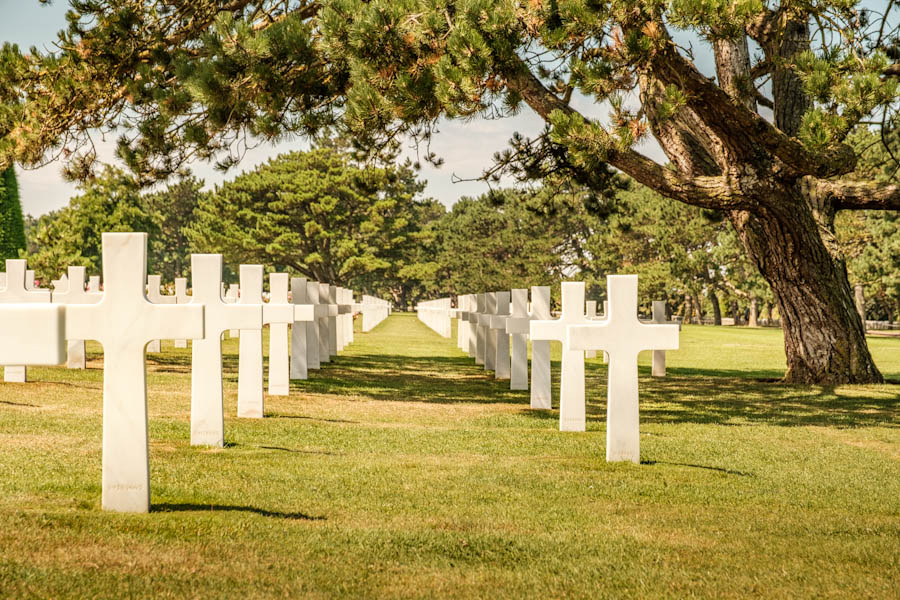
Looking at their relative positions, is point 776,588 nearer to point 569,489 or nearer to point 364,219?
point 569,489

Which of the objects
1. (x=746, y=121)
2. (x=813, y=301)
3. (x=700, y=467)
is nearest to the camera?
(x=700, y=467)

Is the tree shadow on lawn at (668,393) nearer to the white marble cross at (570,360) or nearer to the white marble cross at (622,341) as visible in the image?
the white marble cross at (570,360)

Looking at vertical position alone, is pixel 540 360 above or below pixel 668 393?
above

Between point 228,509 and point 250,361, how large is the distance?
3.31 metres

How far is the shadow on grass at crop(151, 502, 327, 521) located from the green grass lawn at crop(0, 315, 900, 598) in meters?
0.02

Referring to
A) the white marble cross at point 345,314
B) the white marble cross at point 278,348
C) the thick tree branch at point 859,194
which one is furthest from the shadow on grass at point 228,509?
the white marble cross at point 345,314

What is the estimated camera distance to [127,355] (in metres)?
3.66

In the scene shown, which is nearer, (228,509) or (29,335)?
(29,335)

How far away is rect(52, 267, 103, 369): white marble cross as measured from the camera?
382 inches

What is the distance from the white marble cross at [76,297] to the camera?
9695mm

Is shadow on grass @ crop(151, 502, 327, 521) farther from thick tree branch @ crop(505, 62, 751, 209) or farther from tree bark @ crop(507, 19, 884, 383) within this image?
thick tree branch @ crop(505, 62, 751, 209)

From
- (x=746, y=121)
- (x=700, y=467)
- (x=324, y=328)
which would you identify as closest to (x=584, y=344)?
(x=700, y=467)

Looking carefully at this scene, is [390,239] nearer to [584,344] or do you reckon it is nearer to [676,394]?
[676,394]

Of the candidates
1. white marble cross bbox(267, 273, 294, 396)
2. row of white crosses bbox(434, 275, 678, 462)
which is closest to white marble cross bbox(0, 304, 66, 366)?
row of white crosses bbox(434, 275, 678, 462)
